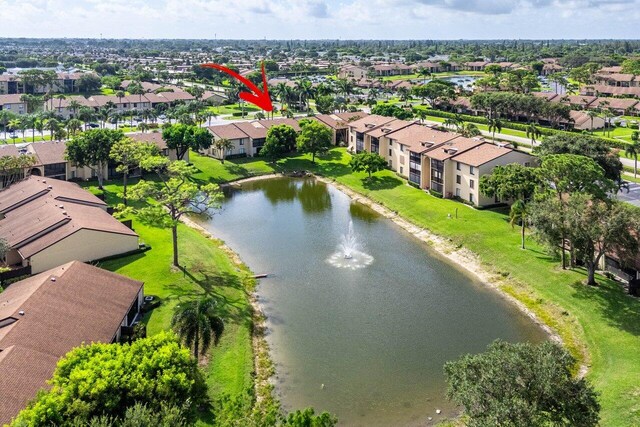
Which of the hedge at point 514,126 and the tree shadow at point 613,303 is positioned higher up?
the hedge at point 514,126

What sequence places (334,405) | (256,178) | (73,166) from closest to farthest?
(334,405), (73,166), (256,178)

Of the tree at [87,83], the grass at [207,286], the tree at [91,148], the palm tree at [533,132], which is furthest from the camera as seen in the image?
the tree at [87,83]

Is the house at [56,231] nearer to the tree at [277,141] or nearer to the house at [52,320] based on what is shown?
the house at [52,320]

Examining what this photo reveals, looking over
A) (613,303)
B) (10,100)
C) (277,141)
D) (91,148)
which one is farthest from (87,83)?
(613,303)

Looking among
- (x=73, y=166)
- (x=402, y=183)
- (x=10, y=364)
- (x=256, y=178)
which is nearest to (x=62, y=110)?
(x=73, y=166)

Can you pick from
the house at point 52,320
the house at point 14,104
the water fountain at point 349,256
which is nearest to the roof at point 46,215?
the house at point 52,320

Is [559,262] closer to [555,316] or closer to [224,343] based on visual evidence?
[555,316]

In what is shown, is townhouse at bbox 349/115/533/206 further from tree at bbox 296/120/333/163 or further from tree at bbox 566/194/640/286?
tree at bbox 566/194/640/286
